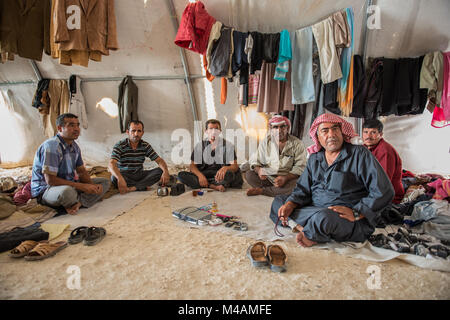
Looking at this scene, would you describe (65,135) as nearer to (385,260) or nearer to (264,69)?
(264,69)

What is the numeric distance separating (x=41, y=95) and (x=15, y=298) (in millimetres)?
5266

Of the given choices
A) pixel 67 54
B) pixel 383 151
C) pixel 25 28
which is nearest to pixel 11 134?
pixel 25 28

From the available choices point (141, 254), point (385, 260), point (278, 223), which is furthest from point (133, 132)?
point (385, 260)

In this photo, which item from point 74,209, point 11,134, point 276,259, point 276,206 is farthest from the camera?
point 11,134

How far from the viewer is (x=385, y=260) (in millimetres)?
1662

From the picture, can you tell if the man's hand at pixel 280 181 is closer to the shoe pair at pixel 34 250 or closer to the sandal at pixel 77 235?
the sandal at pixel 77 235

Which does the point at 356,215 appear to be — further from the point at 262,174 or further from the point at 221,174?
the point at 221,174

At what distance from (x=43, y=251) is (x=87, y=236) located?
31 cm

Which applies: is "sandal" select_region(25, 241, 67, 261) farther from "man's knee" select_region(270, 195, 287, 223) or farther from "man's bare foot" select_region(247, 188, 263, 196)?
"man's bare foot" select_region(247, 188, 263, 196)

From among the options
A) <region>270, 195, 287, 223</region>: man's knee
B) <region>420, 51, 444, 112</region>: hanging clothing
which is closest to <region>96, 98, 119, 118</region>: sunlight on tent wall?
<region>270, 195, 287, 223</region>: man's knee

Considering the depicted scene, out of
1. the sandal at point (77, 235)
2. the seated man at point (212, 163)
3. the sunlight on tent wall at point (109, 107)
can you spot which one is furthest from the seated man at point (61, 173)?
the sunlight on tent wall at point (109, 107)

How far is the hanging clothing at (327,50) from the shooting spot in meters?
3.21

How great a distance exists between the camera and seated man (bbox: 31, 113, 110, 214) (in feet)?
8.61

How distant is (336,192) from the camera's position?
2047 millimetres
